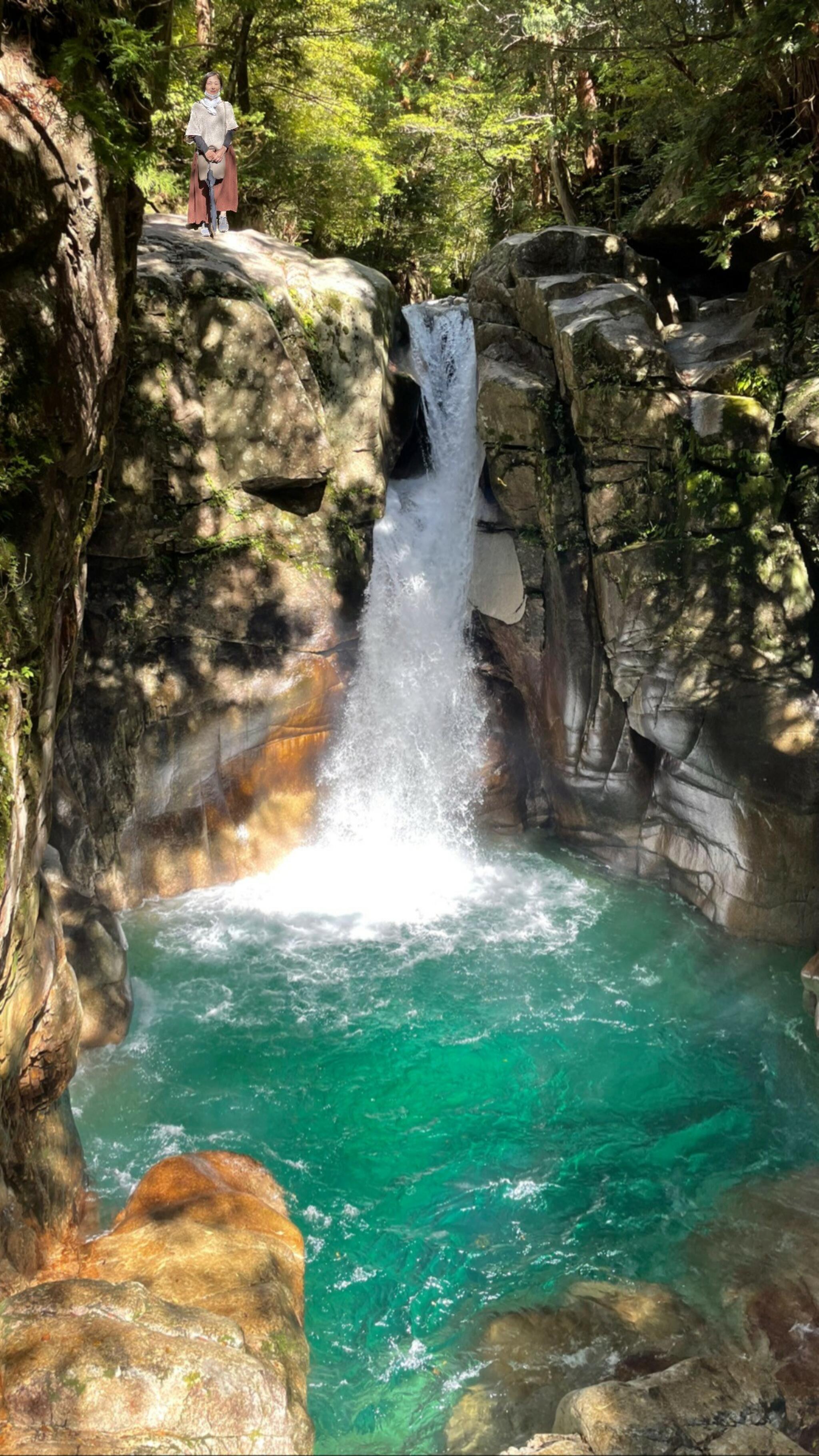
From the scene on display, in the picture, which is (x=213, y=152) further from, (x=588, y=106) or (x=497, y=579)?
(x=588, y=106)

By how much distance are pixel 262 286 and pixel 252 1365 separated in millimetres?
11300

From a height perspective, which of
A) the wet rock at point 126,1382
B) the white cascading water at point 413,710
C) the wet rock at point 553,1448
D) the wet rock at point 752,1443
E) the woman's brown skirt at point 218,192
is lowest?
the wet rock at point 553,1448

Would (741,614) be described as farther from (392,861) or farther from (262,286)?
(262,286)

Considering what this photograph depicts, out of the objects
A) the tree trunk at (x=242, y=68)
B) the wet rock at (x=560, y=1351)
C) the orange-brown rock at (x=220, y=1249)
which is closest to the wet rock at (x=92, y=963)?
the orange-brown rock at (x=220, y=1249)

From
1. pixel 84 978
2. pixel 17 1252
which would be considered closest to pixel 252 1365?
pixel 17 1252

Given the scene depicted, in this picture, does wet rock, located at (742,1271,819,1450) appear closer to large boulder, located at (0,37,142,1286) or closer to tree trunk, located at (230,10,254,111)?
large boulder, located at (0,37,142,1286)

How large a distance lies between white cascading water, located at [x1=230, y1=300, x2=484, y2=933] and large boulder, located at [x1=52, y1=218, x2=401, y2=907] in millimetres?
522

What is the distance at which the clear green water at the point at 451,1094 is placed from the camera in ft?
23.5

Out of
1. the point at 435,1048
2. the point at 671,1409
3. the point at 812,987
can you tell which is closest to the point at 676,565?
the point at 812,987

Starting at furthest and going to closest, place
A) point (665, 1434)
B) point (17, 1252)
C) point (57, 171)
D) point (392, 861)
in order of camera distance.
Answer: point (392, 861)
point (57, 171)
point (17, 1252)
point (665, 1434)

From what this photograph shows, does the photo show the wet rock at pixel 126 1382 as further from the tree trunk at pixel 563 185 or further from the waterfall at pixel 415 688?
the tree trunk at pixel 563 185

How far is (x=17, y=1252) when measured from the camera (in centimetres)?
605

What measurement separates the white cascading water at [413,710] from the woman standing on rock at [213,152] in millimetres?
4598

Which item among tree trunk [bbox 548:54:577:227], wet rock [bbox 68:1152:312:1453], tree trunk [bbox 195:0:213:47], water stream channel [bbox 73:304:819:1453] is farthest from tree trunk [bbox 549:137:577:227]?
wet rock [bbox 68:1152:312:1453]
